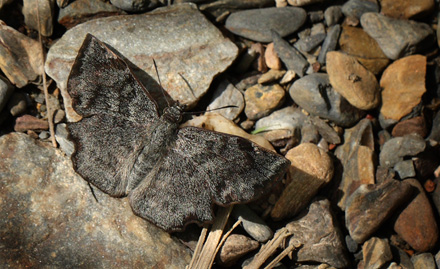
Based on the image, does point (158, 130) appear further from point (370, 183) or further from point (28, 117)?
point (370, 183)

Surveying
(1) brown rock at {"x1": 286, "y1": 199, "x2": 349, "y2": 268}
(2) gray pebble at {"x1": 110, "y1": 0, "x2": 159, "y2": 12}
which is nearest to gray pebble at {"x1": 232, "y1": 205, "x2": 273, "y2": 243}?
(1) brown rock at {"x1": 286, "y1": 199, "x2": 349, "y2": 268}

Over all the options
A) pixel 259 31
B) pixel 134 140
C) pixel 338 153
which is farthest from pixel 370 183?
pixel 134 140

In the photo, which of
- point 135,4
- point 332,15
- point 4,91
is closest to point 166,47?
point 135,4

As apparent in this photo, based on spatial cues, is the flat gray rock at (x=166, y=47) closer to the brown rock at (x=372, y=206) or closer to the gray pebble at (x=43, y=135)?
the gray pebble at (x=43, y=135)

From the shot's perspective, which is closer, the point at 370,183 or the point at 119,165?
the point at 119,165

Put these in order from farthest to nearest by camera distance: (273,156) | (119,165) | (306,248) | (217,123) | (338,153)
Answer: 1. (338,153)
2. (217,123)
3. (306,248)
4. (119,165)
5. (273,156)

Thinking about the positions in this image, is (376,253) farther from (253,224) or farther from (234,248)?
(234,248)
